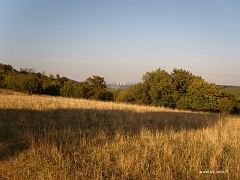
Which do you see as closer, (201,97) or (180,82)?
(201,97)

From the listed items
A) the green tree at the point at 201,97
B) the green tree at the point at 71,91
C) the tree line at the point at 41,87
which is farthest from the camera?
the green tree at the point at 71,91

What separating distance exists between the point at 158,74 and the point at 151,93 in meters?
4.63

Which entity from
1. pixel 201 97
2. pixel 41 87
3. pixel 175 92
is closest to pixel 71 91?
pixel 41 87

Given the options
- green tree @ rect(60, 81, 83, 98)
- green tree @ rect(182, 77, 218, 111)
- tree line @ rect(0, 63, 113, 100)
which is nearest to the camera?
green tree @ rect(182, 77, 218, 111)

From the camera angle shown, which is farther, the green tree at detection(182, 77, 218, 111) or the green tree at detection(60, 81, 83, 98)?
the green tree at detection(60, 81, 83, 98)

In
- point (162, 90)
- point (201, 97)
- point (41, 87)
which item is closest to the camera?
point (201, 97)

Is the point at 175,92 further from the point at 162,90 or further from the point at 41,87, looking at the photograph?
Answer: the point at 41,87

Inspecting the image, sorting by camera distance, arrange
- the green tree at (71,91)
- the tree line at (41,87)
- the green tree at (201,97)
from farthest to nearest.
A: the green tree at (71,91)
the tree line at (41,87)
the green tree at (201,97)

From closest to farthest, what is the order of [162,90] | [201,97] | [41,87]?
[201,97], [162,90], [41,87]

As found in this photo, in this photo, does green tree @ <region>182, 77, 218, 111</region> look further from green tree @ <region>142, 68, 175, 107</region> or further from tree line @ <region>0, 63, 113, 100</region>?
tree line @ <region>0, 63, 113, 100</region>

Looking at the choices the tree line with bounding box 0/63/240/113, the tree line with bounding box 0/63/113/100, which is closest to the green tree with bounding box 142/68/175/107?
the tree line with bounding box 0/63/240/113

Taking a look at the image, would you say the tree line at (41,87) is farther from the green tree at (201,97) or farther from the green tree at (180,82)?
the green tree at (201,97)

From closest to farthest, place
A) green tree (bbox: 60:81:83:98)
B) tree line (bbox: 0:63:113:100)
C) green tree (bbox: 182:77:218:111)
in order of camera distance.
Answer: green tree (bbox: 182:77:218:111), tree line (bbox: 0:63:113:100), green tree (bbox: 60:81:83:98)

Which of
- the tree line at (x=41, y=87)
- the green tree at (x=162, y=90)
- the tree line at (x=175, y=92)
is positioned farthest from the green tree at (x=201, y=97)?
the tree line at (x=41, y=87)
